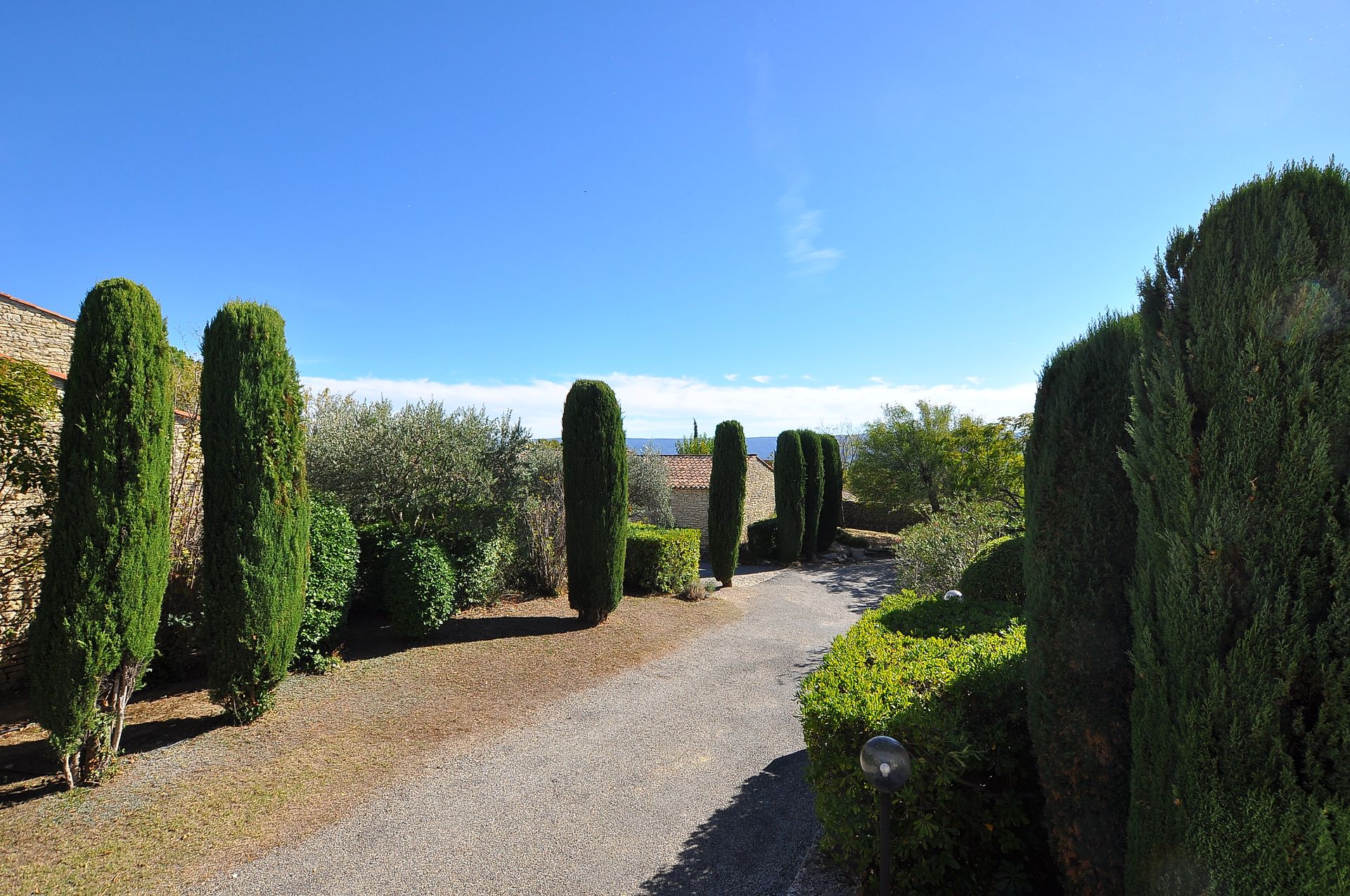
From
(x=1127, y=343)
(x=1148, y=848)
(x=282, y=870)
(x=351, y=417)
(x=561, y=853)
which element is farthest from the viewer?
(x=351, y=417)

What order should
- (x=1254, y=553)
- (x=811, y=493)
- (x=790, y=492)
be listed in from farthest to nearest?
(x=811, y=493), (x=790, y=492), (x=1254, y=553)

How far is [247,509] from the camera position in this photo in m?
5.70

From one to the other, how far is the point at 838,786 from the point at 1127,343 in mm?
2930

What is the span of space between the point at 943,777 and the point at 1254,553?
1.80 meters

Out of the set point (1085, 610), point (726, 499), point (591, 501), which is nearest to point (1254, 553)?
point (1085, 610)

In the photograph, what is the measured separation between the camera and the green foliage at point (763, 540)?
20.5 meters

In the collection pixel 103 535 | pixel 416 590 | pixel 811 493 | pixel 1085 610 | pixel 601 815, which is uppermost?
pixel 103 535

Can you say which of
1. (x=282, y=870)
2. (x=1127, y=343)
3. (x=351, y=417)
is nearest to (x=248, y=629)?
(x=282, y=870)

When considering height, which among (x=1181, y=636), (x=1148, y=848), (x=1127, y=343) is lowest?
(x=1148, y=848)

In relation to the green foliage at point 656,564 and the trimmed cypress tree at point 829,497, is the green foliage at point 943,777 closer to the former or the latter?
the green foliage at point 656,564

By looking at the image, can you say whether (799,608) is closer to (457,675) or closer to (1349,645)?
(457,675)

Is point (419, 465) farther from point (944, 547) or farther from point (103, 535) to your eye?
point (944, 547)

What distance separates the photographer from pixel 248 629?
5.71 metres

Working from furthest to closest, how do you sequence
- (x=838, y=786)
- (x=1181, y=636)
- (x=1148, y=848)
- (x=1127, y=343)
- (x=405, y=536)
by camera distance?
(x=405, y=536) < (x=838, y=786) < (x=1127, y=343) < (x=1148, y=848) < (x=1181, y=636)
